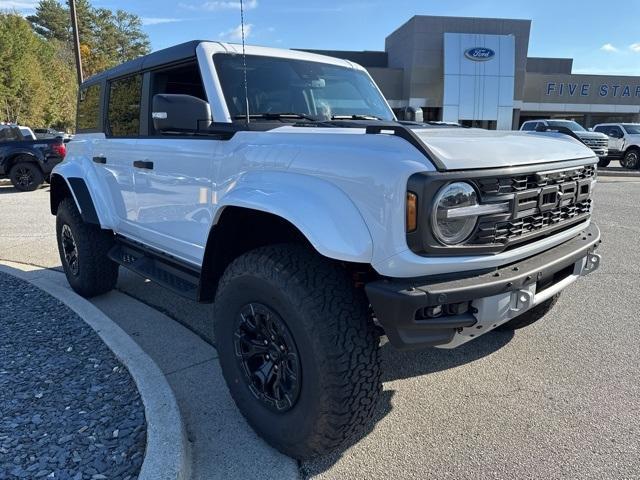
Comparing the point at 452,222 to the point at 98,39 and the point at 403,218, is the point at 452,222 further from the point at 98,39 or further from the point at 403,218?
the point at 98,39

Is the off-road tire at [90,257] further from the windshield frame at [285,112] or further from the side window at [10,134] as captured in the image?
the side window at [10,134]

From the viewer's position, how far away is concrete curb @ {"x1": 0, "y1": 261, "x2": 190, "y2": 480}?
2.27m

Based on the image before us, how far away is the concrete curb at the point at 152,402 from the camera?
7.46 feet

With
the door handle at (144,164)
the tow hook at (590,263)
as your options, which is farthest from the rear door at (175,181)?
the tow hook at (590,263)

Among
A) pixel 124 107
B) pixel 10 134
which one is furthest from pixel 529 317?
pixel 10 134

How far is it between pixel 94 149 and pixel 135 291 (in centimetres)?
146

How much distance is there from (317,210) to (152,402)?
148cm

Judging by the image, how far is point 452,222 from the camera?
2115 millimetres

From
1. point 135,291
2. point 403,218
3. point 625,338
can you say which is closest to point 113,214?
point 135,291

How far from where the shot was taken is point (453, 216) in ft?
6.77

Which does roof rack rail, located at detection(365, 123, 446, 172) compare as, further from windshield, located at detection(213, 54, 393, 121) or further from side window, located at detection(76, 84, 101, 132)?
side window, located at detection(76, 84, 101, 132)

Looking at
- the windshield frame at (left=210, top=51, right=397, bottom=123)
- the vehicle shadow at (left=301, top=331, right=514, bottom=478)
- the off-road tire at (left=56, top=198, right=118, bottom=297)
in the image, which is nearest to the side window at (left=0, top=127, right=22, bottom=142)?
the off-road tire at (left=56, top=198, right=118, bottom=297)

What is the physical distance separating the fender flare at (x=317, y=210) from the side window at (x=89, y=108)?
2.99 metres

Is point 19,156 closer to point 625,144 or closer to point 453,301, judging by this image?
point 453,301
